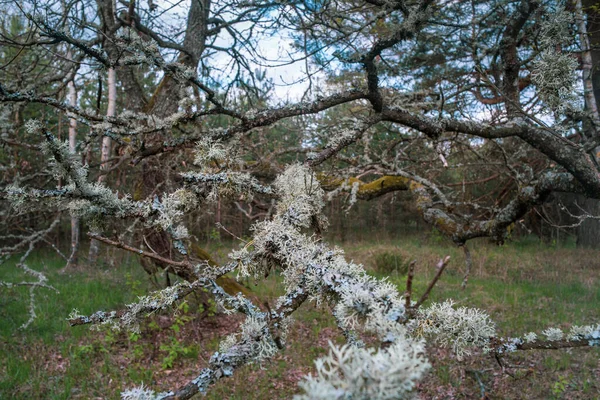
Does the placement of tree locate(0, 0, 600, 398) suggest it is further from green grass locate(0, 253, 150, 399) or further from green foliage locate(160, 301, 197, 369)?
green grass locate(0, 253, 150, 399)

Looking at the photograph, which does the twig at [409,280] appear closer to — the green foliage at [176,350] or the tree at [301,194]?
the tree at [301,194]

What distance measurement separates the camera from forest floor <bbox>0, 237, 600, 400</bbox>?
381 cm

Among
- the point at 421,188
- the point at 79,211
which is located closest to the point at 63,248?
the point at 421,188

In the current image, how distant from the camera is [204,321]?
5258mm

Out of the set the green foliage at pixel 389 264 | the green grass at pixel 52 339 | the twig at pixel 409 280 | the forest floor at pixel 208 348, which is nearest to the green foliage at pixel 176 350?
the forest floor at pixel 208 348

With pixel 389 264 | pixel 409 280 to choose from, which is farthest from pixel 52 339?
pixel 389 264

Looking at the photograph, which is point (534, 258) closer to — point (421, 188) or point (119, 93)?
point (421, 188)

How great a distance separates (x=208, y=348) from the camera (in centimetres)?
465

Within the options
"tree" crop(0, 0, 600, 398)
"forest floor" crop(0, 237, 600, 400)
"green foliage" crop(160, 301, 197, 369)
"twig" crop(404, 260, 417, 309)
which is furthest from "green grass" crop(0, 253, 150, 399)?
"twig" crop(404, 260, 417, 309)

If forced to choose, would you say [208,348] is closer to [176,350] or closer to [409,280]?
[176,350]

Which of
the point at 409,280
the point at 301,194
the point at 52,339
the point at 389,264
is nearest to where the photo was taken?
the point at 409,280

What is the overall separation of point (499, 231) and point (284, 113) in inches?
74.6

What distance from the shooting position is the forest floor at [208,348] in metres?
3.81

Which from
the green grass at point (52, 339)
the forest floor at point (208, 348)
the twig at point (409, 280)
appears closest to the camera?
the twig at point (409, 280)
